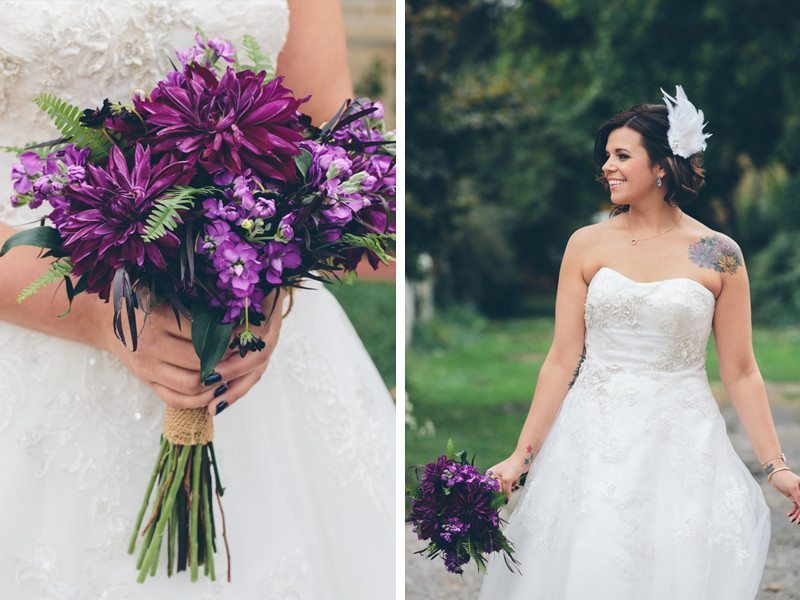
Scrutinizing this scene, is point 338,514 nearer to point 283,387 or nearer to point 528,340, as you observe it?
point 283,387

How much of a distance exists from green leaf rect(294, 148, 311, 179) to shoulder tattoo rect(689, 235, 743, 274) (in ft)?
3.94

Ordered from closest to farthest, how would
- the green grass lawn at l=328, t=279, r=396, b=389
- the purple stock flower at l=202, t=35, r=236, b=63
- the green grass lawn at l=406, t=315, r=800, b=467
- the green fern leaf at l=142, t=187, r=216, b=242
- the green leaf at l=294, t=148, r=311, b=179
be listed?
1. the green fern leaf at l=142, t=187, r=216, b=242
2. the green leaf at l=294, t=148, r=311, b=179
3. the purple stock flower at l=202, t=35, r=236, b=63
4. the green grass lawn at l=406, t=315, r=800, b=467
5. the green grass lawn at l=328, t=279, r=396, b=389

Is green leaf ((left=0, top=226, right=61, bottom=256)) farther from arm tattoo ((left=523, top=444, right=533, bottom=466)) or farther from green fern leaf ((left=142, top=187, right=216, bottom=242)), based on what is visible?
arm tattoo ((left=523, top=444, right=533, bottom=466))

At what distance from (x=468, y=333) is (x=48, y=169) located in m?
13.9

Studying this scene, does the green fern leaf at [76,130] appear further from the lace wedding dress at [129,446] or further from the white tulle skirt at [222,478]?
the white tulle skirt at [222,478]

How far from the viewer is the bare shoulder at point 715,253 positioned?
268cm

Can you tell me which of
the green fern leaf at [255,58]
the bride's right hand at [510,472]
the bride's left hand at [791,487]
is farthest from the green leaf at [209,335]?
the bride's left hand at [791,487]

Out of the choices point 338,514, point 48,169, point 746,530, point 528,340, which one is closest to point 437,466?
point 338,514

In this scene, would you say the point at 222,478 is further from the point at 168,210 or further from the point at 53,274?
the point at 168,210

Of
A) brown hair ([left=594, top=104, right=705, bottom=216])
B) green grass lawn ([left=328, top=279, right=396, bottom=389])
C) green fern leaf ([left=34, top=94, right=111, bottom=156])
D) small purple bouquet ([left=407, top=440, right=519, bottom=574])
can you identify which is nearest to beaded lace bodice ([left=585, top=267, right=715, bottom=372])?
brown hair ([left=594, top=104, right=705, bottom=216])

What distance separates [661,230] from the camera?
9.01 ft

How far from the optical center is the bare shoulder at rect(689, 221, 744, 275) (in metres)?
2.68

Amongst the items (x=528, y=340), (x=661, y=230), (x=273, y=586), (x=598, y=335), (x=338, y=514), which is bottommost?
(x=273, y=586)

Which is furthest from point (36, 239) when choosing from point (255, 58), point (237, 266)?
point (255, 58)
